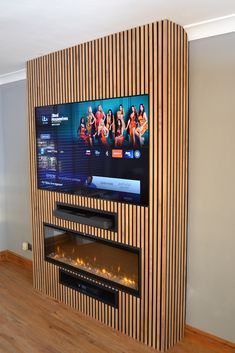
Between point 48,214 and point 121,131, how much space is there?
1.33 m

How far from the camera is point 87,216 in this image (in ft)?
9.98

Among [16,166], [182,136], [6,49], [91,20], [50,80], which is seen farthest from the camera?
[16,166]

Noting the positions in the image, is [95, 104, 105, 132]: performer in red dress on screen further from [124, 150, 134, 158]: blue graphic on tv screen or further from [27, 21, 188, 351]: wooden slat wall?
[124, 150, 134, 158]: blue graphic on tv screen

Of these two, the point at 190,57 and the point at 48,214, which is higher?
the point at 190,57

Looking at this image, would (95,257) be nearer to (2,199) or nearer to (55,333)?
(55,333)

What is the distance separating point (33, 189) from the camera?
365 centimetres

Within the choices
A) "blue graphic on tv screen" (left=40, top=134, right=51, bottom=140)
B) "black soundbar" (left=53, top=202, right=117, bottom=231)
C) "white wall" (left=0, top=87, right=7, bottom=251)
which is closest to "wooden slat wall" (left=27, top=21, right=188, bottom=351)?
"black soundbar" (left=53, top=202, right=117, bottom=231)

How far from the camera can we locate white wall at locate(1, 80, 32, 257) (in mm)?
4180

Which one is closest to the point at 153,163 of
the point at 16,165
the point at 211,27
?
the point at 211,27

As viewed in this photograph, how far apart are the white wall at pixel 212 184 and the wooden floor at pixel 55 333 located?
0.36m

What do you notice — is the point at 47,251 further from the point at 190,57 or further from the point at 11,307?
the point at 190,57

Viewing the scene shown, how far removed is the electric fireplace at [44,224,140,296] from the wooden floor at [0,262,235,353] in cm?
43

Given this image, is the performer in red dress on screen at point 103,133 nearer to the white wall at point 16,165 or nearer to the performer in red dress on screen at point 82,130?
the performer in red dress on screen at point 82,130

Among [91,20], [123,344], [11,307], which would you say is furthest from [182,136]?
[11,307]
